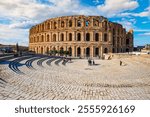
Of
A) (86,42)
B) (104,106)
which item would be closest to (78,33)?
(86,42)

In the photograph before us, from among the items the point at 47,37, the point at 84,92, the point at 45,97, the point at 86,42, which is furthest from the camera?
the point at 47,37

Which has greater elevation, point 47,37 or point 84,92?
point 47,37

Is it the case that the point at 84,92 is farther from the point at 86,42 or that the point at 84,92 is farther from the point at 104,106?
the point at 86,42

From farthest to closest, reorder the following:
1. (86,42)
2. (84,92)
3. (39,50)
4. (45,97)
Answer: (39,50)
(86,42)
(84,92)
(45,97)

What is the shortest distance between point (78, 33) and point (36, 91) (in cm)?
4707

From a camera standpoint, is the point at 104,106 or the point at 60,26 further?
the point at 60,26

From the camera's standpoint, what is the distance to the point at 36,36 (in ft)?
229

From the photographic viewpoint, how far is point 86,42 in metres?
54.8

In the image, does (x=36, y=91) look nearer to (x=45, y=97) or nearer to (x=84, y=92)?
(x=45, y=97)

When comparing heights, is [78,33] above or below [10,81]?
above

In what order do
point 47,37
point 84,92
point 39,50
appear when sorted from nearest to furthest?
point 84,92
point 47,37
point 39,50

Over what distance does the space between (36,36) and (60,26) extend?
1608 cm

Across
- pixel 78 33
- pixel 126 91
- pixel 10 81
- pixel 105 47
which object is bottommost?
pixel 126 91

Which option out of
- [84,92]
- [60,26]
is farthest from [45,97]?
[60,26]
